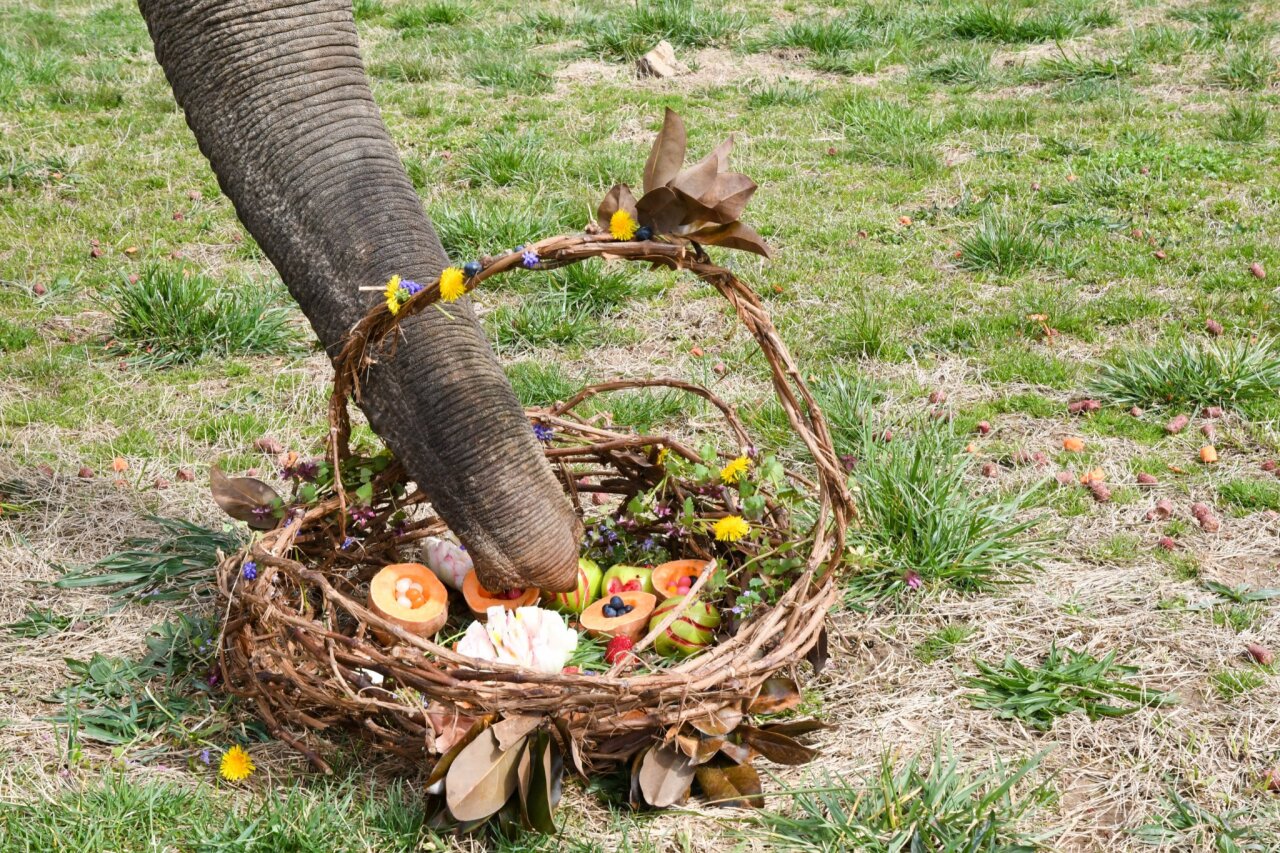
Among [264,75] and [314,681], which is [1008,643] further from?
[264,75]

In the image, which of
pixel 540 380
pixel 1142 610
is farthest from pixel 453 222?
pixel 1142 610

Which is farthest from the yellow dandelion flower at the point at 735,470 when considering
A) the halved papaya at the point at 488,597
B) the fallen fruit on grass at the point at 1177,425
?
the fallen fruit on grass at the point at 1177,425

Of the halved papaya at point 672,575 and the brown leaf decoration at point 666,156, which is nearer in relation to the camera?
the brown leaf decoration at point 666,156

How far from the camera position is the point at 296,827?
8.59 ft

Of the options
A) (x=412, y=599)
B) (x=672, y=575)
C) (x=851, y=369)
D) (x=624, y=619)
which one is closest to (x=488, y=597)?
(x=412, y=599)

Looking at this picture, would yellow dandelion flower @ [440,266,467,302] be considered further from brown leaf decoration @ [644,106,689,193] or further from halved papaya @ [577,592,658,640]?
halved papaya @ [577,592,658,640]

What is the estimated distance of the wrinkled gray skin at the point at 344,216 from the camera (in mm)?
2553

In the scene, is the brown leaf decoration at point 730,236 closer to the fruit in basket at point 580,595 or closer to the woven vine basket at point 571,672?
the woven vine basket at point 571,672

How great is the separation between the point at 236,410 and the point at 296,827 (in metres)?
2.64

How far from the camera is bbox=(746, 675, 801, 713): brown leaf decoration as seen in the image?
2809 mm

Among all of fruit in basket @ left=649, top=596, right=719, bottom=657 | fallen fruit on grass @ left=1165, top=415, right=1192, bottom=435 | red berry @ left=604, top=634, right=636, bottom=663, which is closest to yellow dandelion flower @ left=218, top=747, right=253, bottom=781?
red berry @ left=604, top=634, right=636, bottom=663

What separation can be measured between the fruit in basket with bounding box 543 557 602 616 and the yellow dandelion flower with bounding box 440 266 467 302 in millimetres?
1138

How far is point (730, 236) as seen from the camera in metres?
2.61

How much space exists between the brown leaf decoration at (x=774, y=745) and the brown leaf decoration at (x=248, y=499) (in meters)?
1.42
